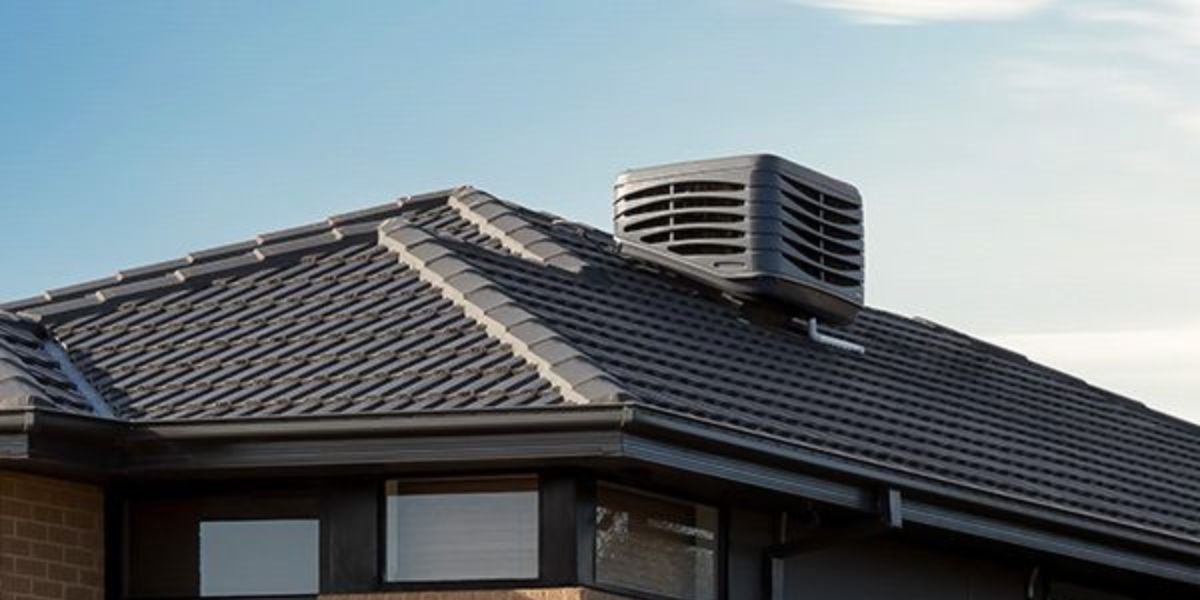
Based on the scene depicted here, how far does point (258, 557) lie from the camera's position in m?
15.0

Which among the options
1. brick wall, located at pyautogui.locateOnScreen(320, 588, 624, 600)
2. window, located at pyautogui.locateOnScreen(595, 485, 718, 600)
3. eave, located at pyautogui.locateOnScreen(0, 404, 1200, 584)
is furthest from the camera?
window, located at pyautogui.locateOnScreen(595, 485, 718, 600)

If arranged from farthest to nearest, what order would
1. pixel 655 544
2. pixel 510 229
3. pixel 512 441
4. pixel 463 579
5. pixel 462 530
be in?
1. pixel 510 229
2. pixel 655 544
3. pixel 462 530
4. pixel 463 579
5. pixel 512 441

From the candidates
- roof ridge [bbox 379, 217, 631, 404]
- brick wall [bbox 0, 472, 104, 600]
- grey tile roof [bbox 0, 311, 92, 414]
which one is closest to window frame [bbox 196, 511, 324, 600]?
brick wall [bbox 0, 472, 104, 600]

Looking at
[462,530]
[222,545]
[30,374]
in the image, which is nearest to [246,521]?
[222,545]

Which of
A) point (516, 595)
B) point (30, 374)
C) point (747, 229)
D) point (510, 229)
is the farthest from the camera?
point (747, 229)

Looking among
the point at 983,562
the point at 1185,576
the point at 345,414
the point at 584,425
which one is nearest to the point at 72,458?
the point at 345,414

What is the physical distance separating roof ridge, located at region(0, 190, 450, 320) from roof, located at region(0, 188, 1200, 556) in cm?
2

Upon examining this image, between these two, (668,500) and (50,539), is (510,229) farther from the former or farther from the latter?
(50,539)

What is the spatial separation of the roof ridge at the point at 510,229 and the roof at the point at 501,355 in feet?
0.07

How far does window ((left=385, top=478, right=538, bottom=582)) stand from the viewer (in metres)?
14.4

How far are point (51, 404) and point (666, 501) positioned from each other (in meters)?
3.09

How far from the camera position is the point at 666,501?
1507 centimetres

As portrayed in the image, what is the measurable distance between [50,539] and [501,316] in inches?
102

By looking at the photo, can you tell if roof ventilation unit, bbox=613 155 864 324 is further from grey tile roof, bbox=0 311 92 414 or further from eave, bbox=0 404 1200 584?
grey tile roof, bbox=0 311 92 414
